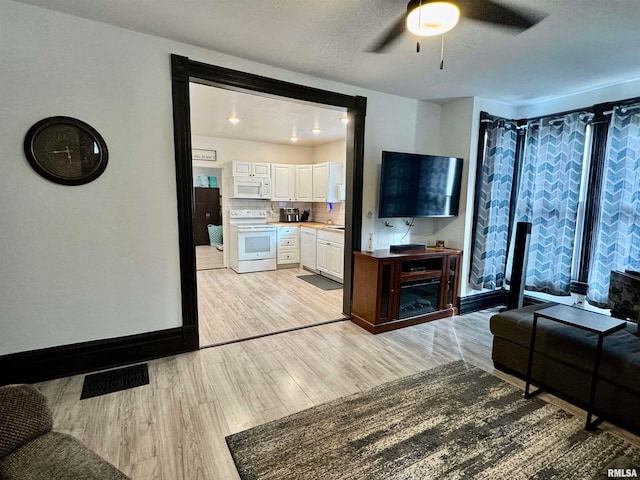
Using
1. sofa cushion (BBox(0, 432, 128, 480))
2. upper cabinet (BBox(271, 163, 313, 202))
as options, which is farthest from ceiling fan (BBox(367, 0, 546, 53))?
upper cabinet (BBox(271, 163, 313, 202))

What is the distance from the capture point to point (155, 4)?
2062mm

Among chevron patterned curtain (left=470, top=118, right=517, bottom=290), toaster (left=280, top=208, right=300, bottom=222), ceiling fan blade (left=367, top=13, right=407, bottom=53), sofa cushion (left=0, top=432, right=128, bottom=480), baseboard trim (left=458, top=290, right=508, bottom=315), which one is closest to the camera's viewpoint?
sofa cushion (left=0, top=432, right=128, bottom=480)

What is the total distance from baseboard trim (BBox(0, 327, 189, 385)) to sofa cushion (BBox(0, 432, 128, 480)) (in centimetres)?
170

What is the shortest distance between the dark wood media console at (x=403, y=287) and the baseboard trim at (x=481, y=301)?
14cm

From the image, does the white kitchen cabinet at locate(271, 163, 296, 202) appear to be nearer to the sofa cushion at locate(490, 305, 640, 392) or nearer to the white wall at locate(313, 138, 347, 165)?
the white wall at locate(313, 138, 347, 165)

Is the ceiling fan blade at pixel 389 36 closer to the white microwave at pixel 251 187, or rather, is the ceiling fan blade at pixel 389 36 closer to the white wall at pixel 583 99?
the white wall at pixel 583 99

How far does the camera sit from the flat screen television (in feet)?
11.7

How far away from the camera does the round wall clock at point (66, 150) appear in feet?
7.32

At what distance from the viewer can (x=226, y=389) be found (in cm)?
234

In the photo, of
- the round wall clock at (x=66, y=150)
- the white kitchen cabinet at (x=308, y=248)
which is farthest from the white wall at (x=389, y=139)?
the round wall clock at (x=66, y=150)

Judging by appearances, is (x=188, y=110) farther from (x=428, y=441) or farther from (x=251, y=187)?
(x=251, y=187)

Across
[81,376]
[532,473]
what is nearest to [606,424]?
[532,473]

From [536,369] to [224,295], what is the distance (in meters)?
3.74

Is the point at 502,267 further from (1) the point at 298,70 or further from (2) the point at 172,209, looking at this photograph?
(2) the point at 172,209
